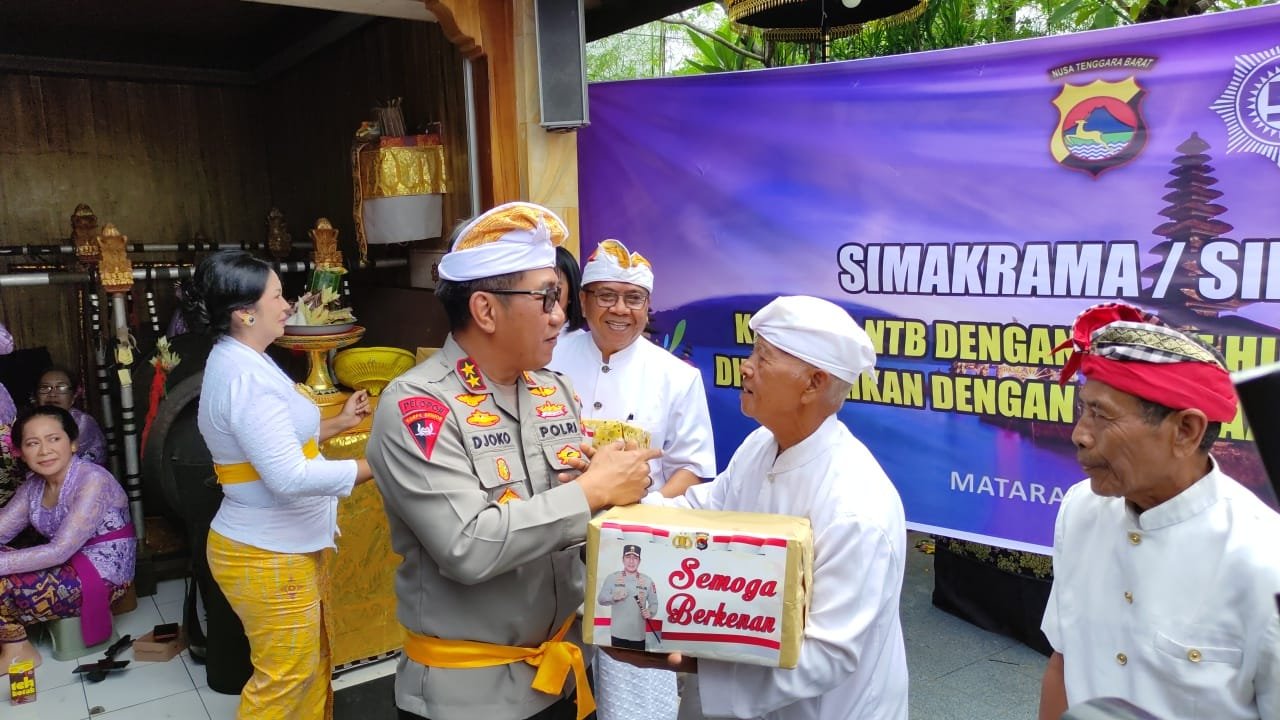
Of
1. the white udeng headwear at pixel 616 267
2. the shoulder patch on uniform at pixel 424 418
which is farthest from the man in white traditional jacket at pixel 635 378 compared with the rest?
the shoulder patch on uniform at pixel 424 418

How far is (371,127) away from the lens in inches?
183

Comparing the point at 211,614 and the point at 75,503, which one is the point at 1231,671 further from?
the point at 75,503

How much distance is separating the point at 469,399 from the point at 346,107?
16.0 ft

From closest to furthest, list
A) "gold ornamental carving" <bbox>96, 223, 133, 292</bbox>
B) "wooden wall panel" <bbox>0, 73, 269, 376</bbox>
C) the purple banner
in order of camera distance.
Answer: the purple banner
"gold ornamental carving" <bbox>96, 223, 133, 292</bbox>
"wooden wall panel" <bbox>0, 73, 269, 376</bbox>

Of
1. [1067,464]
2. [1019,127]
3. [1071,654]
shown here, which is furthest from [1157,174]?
[1071,654]

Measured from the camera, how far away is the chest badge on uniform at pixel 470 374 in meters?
1.89

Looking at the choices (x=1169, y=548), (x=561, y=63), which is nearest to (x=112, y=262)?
(x=561, y=63)

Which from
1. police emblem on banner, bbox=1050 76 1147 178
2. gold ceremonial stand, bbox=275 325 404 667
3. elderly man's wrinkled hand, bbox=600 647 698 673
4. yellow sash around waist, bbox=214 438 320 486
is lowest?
gold ceremonial stand, bbox=275 325 404 667

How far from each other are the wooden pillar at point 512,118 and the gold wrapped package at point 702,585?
259 cm

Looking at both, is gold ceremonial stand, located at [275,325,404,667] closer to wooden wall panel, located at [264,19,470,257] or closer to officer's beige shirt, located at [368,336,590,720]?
wooden wall panel, located at [264,19,470,257]

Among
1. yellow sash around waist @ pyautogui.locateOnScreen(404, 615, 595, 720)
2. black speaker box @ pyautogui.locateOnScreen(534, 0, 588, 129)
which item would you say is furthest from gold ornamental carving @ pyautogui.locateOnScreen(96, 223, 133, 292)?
yellow sash around waist @ pyautogui.locateOnScreen(404, 615, 595, 720)

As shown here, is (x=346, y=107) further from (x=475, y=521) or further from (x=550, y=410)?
(x=475, y=521)

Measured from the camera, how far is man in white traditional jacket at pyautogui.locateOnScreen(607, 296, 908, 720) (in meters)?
1.61

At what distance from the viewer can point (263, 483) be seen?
2881 mm
